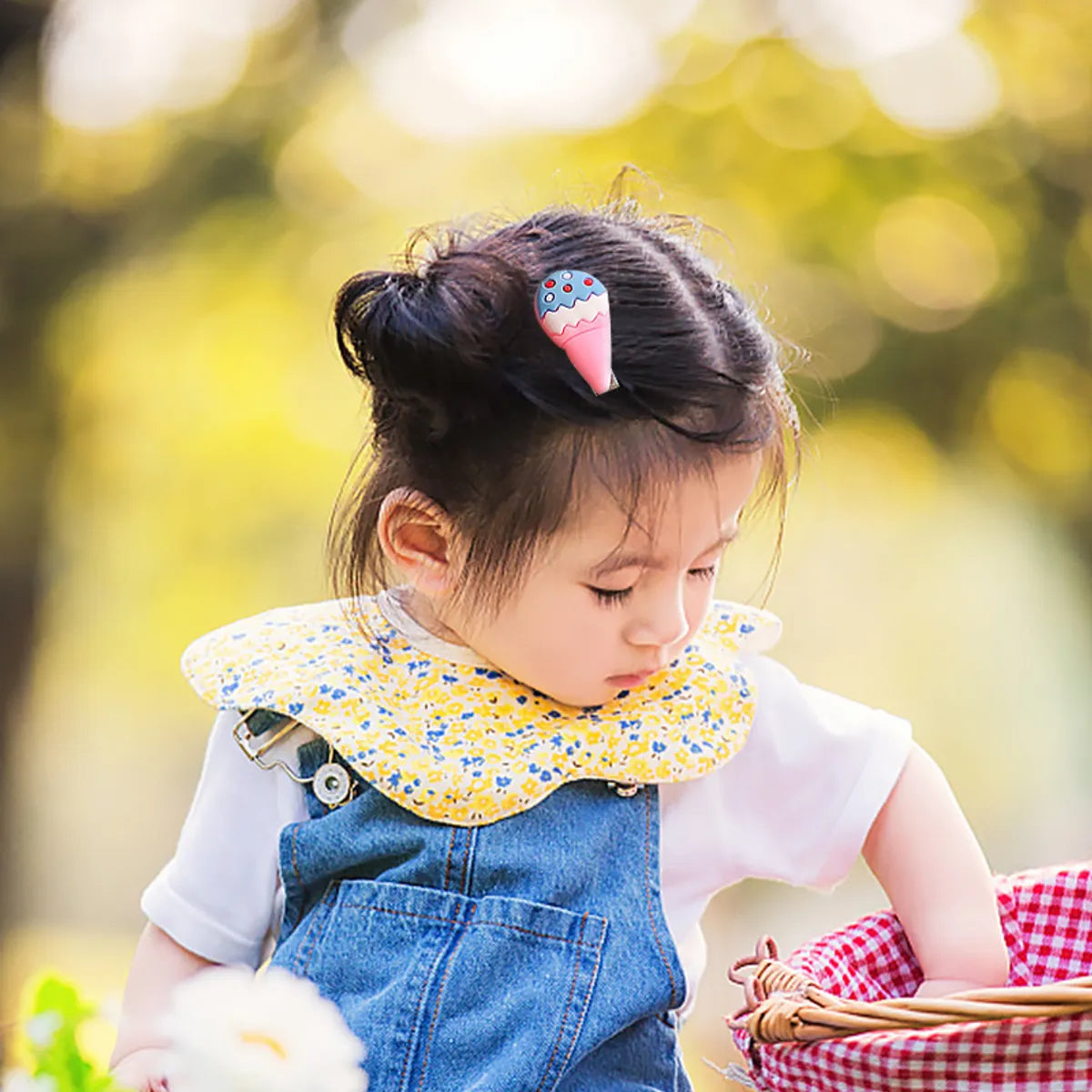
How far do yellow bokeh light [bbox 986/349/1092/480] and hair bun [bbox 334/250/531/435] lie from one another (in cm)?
204

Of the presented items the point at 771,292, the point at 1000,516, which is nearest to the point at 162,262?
the point at 771,292

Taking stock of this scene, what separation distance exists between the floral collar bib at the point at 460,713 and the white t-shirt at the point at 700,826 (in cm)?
3

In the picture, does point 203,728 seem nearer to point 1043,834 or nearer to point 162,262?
point 162,262

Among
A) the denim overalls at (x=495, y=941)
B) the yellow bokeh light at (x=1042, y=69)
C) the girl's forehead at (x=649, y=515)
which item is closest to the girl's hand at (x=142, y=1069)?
the denim overalls at (x=495, y=941)

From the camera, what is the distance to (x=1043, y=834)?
279 cm

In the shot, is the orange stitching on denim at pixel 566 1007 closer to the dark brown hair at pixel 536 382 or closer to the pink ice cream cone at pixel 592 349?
the dark brown hair at pixel 536 382

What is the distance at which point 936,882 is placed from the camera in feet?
3.25

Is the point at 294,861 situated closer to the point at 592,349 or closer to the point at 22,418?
the point at 592,349

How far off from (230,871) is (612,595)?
36 centimetres

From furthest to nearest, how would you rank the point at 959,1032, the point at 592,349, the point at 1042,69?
1. the point at 1042,69
2. the point at 592,349
3. the point at 959,1032

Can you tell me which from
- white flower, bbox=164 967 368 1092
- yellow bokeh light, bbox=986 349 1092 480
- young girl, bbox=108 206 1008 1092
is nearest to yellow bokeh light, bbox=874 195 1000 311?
yellow bokeh light, bbox=986 349 1092 480

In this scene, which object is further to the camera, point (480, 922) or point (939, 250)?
point (939, 250)

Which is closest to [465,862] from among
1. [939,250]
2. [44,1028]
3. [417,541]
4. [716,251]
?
[417,541]

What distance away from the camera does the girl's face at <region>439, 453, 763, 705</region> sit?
0.92 metres
